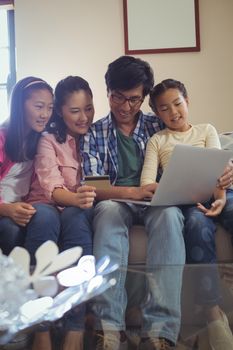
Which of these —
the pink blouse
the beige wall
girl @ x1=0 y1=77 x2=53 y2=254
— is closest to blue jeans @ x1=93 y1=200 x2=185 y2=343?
the pink blouse

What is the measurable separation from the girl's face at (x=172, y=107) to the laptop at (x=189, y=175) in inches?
10.9

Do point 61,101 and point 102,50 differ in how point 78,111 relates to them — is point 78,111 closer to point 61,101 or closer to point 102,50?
point 61,101

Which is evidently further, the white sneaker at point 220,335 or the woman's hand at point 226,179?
the woman's hand at point 226,179

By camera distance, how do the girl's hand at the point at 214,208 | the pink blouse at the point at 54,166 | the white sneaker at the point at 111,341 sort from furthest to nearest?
1. the pink blouse at the point at 54,166
2. the girl's hand at the point at 214,208
3. the white sneaker at the point at 111,341

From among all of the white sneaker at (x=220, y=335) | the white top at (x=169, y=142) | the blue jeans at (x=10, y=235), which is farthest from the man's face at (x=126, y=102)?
the white sneaker at (x=220, y=335)

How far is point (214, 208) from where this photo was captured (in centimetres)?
125

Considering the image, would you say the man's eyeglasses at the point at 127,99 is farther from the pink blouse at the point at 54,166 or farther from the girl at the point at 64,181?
the pink blouse at the point at 54,166

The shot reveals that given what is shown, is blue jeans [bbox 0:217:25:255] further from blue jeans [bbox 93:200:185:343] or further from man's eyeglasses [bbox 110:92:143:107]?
man's eyeglasses [bbox 110:92:143:107]

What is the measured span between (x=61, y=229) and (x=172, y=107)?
515 mm

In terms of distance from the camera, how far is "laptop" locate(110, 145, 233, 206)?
1127 millimetres

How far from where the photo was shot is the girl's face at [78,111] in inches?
55.1

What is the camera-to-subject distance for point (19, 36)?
2.25 meters

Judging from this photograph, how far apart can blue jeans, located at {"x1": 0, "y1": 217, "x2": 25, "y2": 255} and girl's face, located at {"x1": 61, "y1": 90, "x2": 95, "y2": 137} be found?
0.38m

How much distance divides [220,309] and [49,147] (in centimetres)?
73
